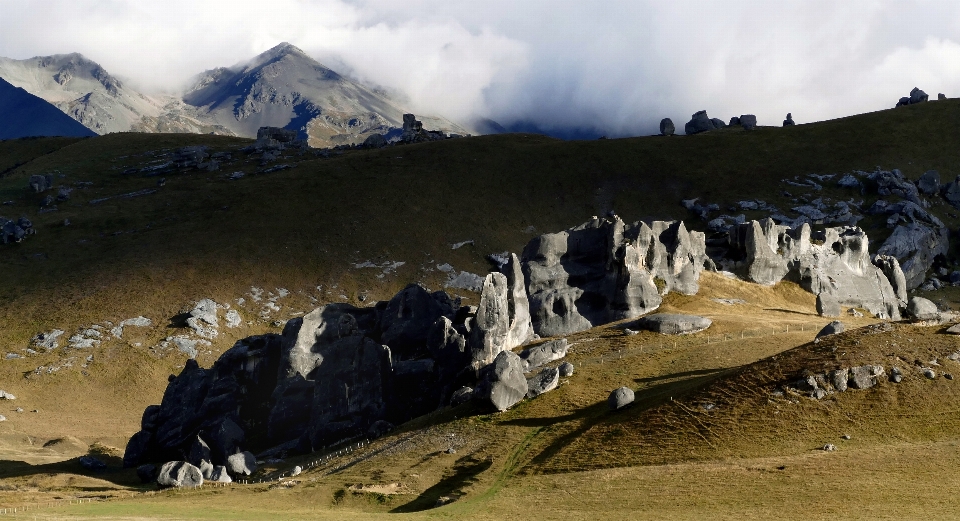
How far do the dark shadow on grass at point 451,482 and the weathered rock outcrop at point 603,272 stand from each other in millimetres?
25061

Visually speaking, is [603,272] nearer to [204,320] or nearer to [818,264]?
[818,264]

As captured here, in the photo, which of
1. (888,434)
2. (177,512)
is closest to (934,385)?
(888,434)

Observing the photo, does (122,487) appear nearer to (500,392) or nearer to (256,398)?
(256,398)

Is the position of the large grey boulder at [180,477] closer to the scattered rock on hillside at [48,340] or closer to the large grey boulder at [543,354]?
the large grey boulder at [543,354]

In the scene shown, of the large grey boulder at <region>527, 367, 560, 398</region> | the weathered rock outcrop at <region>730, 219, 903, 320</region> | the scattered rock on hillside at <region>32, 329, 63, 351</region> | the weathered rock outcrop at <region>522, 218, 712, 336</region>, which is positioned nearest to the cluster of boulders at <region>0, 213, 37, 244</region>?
the scattered rock on hillside at <region>32, 329, 63, 351</region>

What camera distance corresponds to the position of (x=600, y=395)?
60.8 m

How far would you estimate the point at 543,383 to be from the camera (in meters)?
62.5

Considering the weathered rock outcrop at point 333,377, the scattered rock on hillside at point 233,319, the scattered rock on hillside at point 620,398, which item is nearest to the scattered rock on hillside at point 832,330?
the scattered rock on hillside at point 620,398

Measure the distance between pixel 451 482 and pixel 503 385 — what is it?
31.7 feet

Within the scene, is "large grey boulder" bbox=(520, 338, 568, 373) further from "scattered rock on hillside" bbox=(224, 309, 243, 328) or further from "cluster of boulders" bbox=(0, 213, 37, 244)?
"cluster of boulders" bbox=(0, 213, 37, 244)

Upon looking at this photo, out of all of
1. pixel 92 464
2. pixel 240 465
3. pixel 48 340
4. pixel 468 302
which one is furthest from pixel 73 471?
pixel 468 302

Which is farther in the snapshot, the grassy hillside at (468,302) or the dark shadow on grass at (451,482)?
the dark shadow on grass at (451,482)

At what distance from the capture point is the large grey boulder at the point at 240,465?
62656 millimetres

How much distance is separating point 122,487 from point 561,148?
443ft
